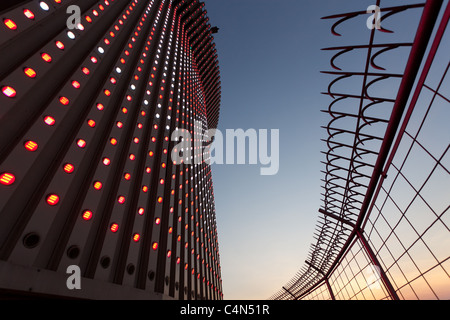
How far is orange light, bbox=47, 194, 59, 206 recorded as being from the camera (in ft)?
16.7

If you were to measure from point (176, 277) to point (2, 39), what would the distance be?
9.76m

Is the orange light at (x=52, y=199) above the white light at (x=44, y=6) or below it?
below

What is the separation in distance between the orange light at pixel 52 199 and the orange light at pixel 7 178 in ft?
2.42

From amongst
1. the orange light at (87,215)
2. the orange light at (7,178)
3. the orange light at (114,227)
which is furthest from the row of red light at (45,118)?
the orange light at (114,227)

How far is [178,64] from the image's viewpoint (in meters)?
18.8

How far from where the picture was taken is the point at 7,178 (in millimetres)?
4488

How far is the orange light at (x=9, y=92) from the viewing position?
495 centimetres

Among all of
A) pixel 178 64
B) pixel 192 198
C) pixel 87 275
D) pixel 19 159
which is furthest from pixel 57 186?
pixel 178 64

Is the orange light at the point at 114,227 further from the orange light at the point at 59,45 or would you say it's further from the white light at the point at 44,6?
the white light at the point at 44,6

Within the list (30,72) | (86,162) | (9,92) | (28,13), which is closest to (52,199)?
(86,162)

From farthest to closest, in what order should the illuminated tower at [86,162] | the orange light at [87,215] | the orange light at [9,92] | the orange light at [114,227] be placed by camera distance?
the orange light at [114,227] → the orange light at [87,215] → the orange light at [9,92] → the illuminated tower at [86,162]

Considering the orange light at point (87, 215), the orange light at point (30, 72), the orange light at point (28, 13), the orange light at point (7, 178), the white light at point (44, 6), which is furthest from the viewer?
the white light at point (44, 6)

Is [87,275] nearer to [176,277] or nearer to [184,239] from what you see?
[176,277]

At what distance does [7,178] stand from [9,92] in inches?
76.6
